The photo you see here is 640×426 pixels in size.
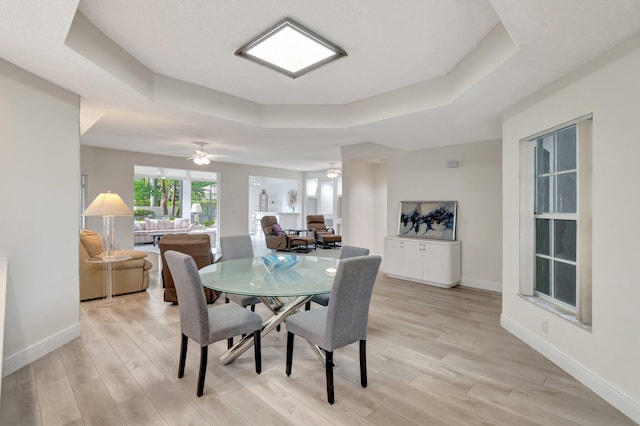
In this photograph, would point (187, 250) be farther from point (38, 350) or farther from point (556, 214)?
point (556, 214)

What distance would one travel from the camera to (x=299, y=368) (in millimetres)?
2535

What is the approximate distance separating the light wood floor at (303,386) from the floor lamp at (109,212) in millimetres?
903

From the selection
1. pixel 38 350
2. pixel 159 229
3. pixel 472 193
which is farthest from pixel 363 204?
pixel 159 229

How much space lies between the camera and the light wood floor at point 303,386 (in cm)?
195

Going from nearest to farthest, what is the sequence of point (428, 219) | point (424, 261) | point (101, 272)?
1. point (101, 272)
2. point (424, 261)
3. point (428, 219)

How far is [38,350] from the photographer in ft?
8.69

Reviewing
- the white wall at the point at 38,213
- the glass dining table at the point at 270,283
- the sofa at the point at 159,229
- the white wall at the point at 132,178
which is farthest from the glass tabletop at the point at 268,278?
the sofa at the point at 159,229

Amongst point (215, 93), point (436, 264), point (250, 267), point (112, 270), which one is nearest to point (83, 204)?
point (112, 270)

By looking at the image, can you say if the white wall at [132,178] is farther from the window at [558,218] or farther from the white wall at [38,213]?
the window at [558,218]

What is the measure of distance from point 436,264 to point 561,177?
8.30 ft

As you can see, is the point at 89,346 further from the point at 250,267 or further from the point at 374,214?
the point at 374,214

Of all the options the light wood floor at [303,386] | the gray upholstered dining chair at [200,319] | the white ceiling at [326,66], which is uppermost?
the white ceiling at [326,66]

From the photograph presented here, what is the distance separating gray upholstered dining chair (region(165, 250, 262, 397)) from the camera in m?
2.13

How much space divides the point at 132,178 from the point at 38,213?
16.2ft
